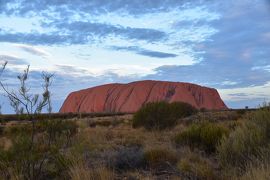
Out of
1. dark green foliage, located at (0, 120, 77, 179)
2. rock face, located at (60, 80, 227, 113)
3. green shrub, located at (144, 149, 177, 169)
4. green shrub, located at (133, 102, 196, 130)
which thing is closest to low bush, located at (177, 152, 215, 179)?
green shrub, located at (144, 149, 177, 169)

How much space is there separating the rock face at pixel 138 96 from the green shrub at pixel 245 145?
10654 centimetres

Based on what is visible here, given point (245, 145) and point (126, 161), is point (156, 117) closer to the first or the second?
point (126, 161)

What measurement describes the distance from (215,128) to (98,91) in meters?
133

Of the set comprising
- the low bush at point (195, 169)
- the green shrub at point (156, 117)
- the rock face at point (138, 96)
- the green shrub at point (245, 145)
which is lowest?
the low bush at point (195, 169)

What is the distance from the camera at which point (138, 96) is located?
5123 inches

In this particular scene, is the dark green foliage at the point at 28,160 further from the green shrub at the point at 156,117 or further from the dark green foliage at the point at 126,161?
the green shrub at the point at 156,117

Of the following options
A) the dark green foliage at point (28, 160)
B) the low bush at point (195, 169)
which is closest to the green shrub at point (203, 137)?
the low bush at point (195, 169)

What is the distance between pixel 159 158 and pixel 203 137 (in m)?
3.17

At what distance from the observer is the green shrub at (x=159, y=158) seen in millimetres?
11079

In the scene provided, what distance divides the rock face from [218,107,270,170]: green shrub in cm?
10654

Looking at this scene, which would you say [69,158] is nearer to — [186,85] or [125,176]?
[125,176]

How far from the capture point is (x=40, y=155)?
10.8m

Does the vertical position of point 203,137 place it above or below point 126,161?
above

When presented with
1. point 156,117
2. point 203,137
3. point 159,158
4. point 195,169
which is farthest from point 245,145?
point 156,117
